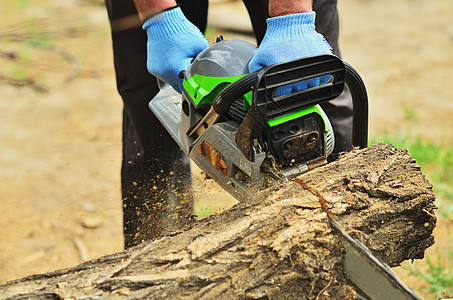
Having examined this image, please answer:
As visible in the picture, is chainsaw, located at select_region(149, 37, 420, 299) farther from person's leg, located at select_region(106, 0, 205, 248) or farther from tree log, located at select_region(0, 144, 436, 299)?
person's leg, located at select_region(106, 0, 205, 248)

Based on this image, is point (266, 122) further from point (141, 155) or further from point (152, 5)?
point (141, 155)

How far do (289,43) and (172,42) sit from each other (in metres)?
0.57

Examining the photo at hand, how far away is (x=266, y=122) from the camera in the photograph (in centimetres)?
136

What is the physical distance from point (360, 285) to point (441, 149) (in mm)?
2287

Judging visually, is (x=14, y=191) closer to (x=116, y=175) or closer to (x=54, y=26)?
(x=116, y=175)

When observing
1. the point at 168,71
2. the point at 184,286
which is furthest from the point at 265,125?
the point at 168,71

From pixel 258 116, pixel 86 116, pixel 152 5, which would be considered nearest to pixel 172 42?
pixel 152 5

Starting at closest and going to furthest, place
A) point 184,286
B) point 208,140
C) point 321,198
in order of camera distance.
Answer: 1. point 184,286
2. point 321,198
3. point 208,140

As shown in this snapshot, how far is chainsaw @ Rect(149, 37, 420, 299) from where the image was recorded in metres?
1.28

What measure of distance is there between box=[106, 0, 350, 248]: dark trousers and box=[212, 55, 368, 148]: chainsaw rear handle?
709 millimetres

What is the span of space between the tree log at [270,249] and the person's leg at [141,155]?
768mm

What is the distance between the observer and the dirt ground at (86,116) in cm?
258

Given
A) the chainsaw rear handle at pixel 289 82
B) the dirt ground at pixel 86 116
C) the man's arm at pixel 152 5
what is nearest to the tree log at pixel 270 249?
the chainsaw rear handle at pixel 289 82

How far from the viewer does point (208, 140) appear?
63.7 inches
